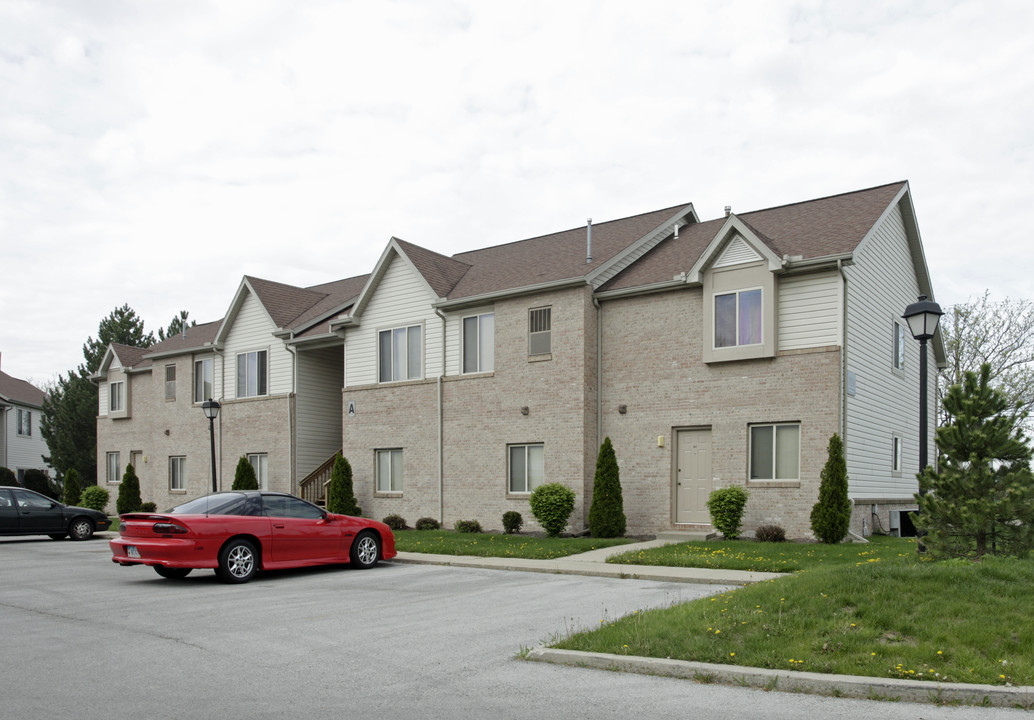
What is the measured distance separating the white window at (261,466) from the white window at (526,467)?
455 inches

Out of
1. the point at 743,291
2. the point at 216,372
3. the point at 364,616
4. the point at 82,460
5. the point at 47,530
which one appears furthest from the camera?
the point at 82,460

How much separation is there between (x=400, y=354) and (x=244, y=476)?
7.92 metres

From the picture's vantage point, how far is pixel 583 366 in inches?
870

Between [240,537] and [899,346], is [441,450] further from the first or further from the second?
[899,346]

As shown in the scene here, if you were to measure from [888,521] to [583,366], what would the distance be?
8.24 m

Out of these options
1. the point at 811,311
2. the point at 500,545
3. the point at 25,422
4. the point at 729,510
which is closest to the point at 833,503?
the point at 729,510

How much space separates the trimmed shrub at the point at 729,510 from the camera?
19125 mm

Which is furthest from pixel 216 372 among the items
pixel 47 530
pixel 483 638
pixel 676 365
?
pixel 483 638

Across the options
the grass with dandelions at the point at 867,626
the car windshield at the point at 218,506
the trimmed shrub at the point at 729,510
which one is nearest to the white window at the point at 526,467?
the trimmed shrub at the point at 729,510

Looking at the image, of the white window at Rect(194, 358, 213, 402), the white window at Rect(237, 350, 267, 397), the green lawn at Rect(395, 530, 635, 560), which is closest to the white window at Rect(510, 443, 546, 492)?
the green lawn at Rect(395, 530, 635, 560)

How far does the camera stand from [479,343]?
24891 millimetres

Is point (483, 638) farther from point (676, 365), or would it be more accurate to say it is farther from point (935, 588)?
point (676, 365)

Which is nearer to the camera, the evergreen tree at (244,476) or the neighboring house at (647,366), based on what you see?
the neighboring house at (647,366)

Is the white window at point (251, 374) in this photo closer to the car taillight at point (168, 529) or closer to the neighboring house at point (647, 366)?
the neighboring house at point (647, 366)
